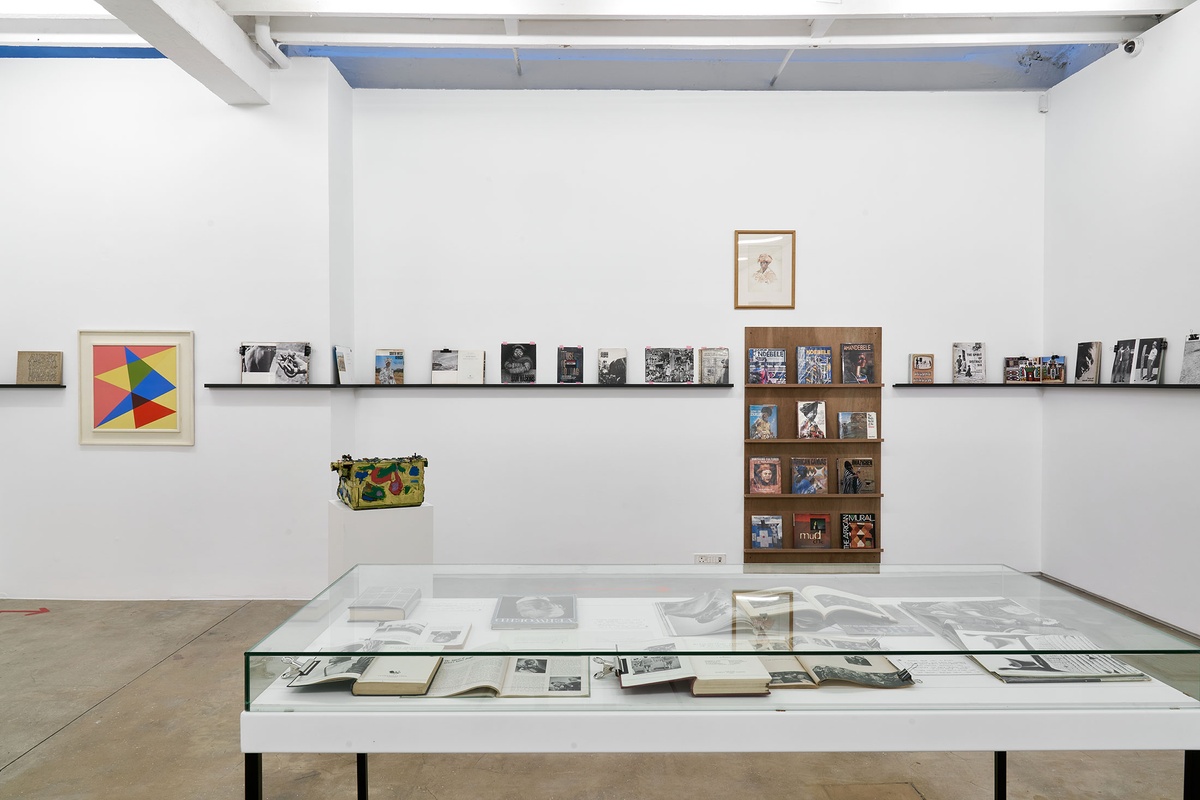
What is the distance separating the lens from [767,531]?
197 inches

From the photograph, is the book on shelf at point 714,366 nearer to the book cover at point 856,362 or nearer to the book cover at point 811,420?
the book cover at point 811,420

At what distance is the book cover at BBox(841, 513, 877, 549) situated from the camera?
16.4 feet

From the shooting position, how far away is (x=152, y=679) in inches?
133

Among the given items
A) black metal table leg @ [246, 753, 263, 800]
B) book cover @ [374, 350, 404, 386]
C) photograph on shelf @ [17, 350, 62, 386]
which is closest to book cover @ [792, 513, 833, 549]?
book cover @ [374, 350, 404, 386]

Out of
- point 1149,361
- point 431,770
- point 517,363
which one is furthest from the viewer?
point 517,363

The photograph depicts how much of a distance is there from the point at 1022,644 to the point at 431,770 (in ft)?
6.59

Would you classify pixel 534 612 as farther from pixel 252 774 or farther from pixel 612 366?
pixel 612 366

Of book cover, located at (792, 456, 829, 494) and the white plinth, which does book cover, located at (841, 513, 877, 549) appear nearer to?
book cover, located at (792, 456, 829, 494)

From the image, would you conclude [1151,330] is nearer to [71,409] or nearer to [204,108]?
[204,108]

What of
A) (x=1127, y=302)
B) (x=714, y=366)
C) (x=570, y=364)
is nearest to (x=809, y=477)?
(x=714, y=366)

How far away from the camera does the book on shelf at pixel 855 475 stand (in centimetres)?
500

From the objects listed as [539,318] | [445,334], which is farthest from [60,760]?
[539,318]

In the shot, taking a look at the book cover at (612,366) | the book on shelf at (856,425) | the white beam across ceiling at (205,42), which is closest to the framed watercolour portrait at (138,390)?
the white beam across ceiling at (205,42)

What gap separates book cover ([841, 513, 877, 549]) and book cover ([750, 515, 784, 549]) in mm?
441
